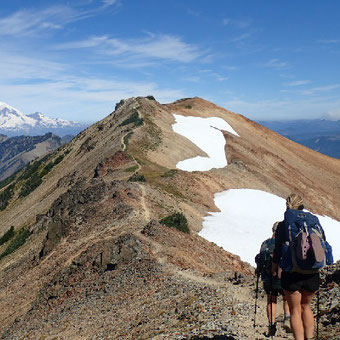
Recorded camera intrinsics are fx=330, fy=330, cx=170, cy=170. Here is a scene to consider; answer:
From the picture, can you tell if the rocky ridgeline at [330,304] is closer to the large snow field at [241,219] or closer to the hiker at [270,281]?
the hiker at [270,281]

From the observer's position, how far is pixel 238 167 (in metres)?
52.4

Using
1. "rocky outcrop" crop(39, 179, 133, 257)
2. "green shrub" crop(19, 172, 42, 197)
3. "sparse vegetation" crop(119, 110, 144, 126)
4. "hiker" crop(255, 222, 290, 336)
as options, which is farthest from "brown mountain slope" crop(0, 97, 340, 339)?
"green shrub" crop(19, 172, 42, 197)

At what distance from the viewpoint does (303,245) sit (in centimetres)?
659

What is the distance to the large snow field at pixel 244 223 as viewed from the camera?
2619 cm

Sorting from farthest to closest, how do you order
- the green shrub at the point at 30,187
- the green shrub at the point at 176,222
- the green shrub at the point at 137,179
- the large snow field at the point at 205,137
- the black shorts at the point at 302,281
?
1. the green shrub at the point at 30,187
2. the large snow field at the point at 205,137
3. the green shrub at the point at 137,179
4. the green shrub at the point at 176,222
5. the black shorts at the point at 302,281

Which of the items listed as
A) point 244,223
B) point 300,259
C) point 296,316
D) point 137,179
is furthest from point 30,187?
point 300,259

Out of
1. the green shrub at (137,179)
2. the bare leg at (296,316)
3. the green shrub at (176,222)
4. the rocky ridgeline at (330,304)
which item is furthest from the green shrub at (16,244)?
the bare leg at (296,316)

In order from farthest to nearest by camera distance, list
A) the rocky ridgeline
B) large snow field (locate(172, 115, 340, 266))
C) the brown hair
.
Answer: large snow field (locate(172, 115, 340, 266)) < the rocky ridgeline < the brown hair

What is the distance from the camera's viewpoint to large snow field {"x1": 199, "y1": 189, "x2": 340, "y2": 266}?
85.9 feet

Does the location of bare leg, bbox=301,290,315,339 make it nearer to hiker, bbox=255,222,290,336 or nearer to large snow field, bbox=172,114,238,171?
hiker, bbox=255,222,290,336

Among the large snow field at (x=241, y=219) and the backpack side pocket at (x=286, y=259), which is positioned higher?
the backpack side pocket at (x=286, y=259)

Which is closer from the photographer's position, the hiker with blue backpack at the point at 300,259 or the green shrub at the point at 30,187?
the hiker with blue backpack at the point at 300,259

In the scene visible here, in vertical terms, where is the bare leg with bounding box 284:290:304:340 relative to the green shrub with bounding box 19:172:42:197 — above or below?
above

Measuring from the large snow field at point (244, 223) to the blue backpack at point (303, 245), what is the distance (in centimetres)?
1800
